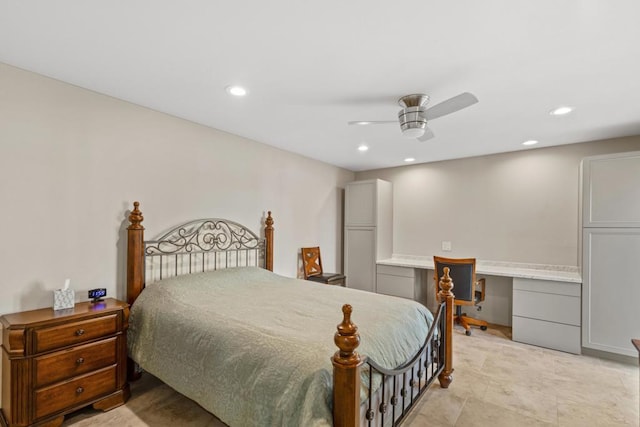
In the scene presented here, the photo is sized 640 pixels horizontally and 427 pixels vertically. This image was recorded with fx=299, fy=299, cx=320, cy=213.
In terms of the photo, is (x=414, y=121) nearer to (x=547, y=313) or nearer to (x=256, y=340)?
(x=256, y=340)

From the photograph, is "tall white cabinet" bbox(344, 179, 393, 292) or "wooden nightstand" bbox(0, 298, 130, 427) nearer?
"wooden nightstand" bbox(0, 298, 130, 427)

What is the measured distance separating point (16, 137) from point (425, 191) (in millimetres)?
4803

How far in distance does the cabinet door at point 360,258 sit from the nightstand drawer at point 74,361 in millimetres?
3555

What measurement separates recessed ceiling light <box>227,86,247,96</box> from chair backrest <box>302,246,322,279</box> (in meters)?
2.57

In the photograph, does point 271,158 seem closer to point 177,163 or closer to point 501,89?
point 177,163

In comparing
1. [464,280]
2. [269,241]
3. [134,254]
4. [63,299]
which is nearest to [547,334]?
[464,280]

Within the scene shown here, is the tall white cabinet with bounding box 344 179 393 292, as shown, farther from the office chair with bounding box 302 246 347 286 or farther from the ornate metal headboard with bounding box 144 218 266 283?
the ornate metal headboard with bounding box 144 218 266 283

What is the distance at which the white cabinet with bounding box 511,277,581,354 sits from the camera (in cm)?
328

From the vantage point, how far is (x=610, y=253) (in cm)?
314

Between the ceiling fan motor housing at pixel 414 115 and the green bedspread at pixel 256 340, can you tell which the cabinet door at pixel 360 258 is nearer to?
the green bedspread at pixel 256 340

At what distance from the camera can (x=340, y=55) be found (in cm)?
188

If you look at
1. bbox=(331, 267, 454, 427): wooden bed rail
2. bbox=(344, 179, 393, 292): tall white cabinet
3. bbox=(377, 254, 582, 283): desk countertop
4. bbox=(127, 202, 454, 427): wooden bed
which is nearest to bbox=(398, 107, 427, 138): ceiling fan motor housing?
bbox=(127, 202, 454, 427): wooden bed

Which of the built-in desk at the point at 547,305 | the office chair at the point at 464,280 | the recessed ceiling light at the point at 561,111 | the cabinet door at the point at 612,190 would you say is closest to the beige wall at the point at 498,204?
the built-in desk at the point at 547,305

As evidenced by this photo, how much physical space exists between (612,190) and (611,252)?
2.14 feet
